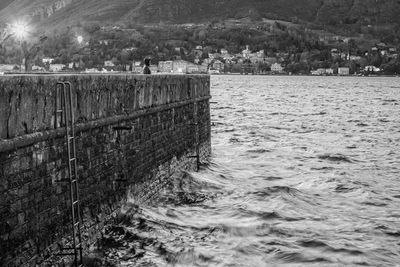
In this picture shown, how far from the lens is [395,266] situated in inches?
342

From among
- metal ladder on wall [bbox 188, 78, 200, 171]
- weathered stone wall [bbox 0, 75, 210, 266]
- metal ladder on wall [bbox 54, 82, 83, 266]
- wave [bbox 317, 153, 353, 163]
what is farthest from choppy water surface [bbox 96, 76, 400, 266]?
metal ladder on wall [bbox 54, 82, 83, 266]

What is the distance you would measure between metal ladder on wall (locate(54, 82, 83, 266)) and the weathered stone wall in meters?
0.10

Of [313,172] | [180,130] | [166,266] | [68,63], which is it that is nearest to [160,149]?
[180,130]

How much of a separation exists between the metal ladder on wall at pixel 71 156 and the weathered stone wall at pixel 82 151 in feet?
0.32

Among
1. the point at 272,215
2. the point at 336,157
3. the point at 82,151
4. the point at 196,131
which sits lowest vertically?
the point at 336,157

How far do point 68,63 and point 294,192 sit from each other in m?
68.2

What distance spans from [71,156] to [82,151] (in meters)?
0.41

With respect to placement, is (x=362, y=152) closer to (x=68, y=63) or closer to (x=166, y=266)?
(x=166, y=266)

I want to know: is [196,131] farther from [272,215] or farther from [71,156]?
[71,156]

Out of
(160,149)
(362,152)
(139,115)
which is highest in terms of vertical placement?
(139,115)

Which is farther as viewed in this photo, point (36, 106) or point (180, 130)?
point (180, 130)

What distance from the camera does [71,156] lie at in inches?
281

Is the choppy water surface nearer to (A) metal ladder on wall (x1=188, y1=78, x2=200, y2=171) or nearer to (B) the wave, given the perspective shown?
(B) the wave

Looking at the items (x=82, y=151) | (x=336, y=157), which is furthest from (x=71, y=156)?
(x=336, y=157)
